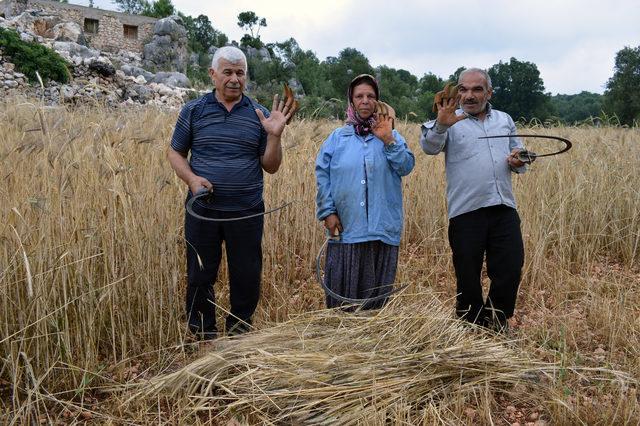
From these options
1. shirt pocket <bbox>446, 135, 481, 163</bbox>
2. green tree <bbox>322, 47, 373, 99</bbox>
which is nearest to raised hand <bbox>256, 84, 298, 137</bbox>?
shirt pocket <bbox>446, 135, 481, 163</bbox>

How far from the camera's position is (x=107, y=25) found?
98.0 feet

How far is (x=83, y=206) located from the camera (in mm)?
2445

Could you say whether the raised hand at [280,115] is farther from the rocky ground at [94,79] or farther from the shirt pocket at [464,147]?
the rocky ground at [94,79]

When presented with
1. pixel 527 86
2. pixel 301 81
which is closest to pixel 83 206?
pixel 301 81

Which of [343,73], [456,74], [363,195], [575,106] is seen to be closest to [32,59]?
[456,74]

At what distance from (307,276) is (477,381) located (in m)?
1.85

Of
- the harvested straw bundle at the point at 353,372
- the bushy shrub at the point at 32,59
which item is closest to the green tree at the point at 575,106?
the bushy shrub at the point at 32,59

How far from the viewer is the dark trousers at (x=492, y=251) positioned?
2744 millimetres

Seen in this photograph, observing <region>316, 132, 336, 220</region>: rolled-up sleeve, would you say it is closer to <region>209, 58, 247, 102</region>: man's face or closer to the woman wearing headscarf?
the woman wearing headscarf

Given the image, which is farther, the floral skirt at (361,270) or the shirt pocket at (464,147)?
the shirt pocket at (464,147)

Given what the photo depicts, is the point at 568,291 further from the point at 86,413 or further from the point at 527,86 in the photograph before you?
the point at 527,86

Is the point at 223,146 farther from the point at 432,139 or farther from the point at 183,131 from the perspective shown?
the point at 432,139

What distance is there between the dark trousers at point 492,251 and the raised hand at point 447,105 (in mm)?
473

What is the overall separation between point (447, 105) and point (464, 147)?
0.30 m
